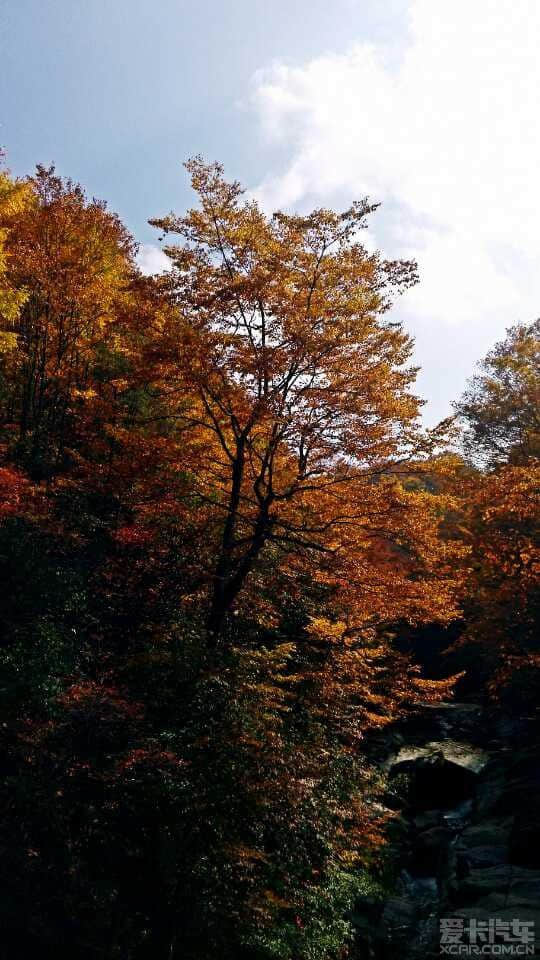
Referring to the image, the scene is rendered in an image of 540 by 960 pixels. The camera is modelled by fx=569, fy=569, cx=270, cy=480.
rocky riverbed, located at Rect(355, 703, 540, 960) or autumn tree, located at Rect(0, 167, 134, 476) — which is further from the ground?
autumn tree, located at Rect(0, 167, 134, 476)

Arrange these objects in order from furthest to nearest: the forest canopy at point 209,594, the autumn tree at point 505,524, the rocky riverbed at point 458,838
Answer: the autumn tree at point 505,524
the rocky riverbed at point 458,838
the forest canopy at point 209,594

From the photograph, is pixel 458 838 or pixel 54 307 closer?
pixel 458 838

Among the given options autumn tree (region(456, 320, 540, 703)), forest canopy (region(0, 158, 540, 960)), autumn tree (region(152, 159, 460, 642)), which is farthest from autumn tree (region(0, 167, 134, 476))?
autumn tree (region(456, 320, 540, 703))

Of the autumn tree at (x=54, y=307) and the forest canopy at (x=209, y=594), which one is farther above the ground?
the autumn tree at (x=54, y=307)

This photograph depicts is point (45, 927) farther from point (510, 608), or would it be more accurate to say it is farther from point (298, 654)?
point (510, 608)

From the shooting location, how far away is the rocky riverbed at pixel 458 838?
11.8m

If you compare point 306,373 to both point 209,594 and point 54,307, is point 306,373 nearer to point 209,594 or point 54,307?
point 209,594

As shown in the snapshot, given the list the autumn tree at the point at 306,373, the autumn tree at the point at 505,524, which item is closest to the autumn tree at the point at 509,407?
the autumn tree at the point at 505,524

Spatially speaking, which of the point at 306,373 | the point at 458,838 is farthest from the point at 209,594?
the point at 458,838

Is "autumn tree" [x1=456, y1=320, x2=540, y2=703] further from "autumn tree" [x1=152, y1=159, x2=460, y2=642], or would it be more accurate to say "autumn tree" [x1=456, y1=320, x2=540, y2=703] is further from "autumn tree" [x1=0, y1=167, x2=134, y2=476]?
"autumn tree" [x1=0, y1=167, x2=134, y2=476]

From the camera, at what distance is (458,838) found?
1659 centimetres

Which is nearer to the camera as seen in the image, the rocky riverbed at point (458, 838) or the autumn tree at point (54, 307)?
the rocky riverbed at point (458, 838)

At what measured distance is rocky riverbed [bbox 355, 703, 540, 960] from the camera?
463 inches

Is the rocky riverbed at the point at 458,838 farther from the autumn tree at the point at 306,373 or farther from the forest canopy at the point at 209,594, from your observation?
the autumn tree at the point at 306,373
